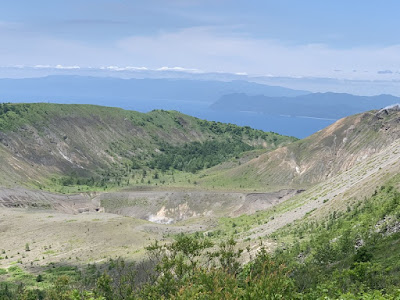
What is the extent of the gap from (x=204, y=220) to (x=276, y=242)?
3212 centimetres

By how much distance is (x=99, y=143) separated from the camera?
143 m

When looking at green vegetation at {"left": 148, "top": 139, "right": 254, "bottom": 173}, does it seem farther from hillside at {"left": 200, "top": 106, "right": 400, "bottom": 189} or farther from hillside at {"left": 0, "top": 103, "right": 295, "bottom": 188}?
hillside at {"left": 200, "top": 106, "right": 400, "bottom": 189}

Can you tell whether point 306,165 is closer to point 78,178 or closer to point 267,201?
point 267,201

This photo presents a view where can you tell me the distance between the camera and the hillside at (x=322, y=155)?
93438mm

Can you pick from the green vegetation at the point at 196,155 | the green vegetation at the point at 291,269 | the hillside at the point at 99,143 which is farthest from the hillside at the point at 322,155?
the green vegetation at the point at 291,269

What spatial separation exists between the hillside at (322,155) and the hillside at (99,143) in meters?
35.8

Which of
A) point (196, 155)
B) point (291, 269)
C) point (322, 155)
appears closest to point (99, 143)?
point (196, 155)

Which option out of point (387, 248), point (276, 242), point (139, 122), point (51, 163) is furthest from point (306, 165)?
point (139, 122)

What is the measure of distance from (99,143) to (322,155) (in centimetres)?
7281

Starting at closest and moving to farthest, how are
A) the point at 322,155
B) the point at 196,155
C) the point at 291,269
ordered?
the point at 291,269
the point at 322,155
the point at 196,155

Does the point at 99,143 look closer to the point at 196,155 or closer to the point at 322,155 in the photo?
the point at 196,155

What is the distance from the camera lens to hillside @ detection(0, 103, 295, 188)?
4574 inches

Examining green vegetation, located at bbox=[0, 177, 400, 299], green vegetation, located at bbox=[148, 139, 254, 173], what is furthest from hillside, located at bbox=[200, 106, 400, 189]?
green vegetation, located at bbox=[0, 177, 400, 299]

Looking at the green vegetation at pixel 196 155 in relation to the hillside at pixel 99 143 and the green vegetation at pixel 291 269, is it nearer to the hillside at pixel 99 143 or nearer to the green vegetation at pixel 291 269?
the hillside at pixel 99 143
